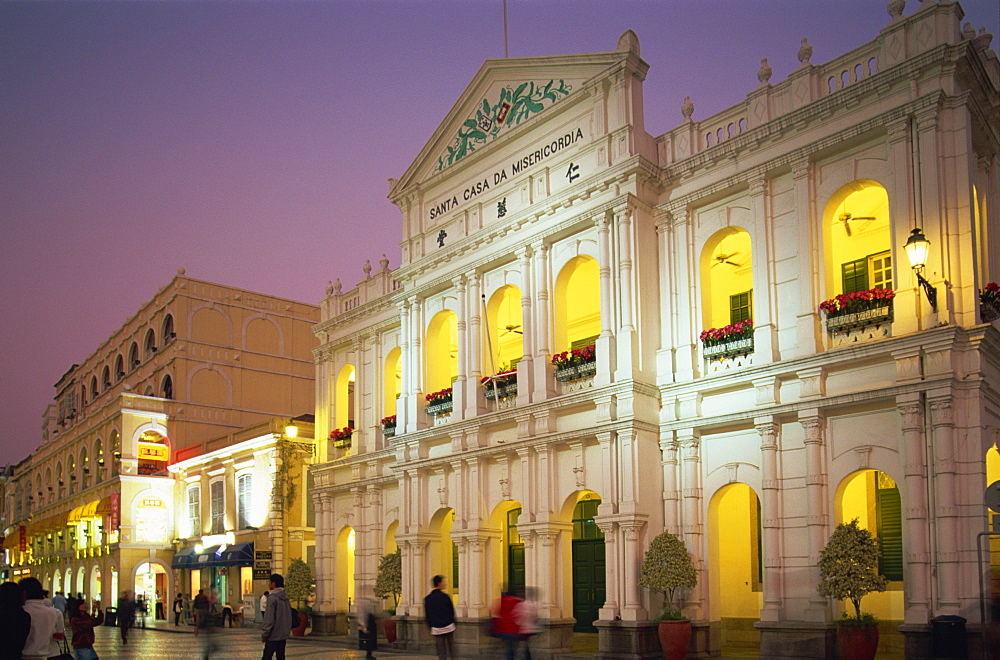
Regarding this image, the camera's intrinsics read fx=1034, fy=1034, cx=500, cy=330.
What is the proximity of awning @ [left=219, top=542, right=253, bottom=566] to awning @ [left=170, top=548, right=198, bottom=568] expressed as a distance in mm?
3834

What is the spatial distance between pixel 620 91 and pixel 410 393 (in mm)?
10763

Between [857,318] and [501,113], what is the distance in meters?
11.8

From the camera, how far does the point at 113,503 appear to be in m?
50.5

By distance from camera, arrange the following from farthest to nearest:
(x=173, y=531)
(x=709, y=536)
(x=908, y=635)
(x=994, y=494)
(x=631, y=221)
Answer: (x=173, y=531) < (x=631, y=221) < (x=709, y=536) < (x=908, y=635) < (x=994, y=494)

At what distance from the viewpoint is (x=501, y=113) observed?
27.6 metres

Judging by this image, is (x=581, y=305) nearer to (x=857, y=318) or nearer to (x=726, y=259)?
(x=726, y=259)

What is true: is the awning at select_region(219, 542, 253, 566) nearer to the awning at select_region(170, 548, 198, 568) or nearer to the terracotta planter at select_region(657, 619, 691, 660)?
the awning at select_region(170, 548, 198, 568)

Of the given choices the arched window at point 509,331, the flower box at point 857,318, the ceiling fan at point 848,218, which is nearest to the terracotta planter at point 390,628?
the arched window at point 509,331

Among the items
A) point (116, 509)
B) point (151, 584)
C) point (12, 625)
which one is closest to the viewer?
point (12, 625)

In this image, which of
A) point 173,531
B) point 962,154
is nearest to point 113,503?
point 173,531

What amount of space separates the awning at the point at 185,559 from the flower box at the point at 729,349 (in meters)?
30.4

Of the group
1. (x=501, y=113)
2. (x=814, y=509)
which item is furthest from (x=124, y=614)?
(x=814, y=509)

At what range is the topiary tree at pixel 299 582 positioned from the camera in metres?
33.3

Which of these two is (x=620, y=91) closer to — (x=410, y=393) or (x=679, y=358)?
(x=679, y=358)
